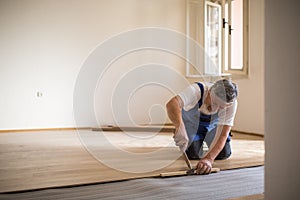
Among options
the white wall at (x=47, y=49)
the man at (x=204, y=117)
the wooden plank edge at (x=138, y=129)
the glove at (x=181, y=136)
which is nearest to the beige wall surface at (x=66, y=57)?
the white wall at (x=47, y=49)

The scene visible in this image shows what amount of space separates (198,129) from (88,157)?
982 millimetres

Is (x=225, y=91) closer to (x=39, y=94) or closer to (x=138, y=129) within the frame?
(x=138, y=129)

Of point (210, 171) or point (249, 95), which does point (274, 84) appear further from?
point (249, 95)

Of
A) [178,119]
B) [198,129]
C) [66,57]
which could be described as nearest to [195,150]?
[198,129]

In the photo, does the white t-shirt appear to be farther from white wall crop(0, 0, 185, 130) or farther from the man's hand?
white wall crop(0, 0, 185, 130)

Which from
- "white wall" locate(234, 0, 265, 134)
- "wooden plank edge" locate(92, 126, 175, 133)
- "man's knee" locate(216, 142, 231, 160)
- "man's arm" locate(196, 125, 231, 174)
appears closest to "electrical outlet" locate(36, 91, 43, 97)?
"wooden plank edge" locate(92, 126, 175, 133)

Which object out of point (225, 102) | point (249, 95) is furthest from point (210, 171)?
point (249, 95)

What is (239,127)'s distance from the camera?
5.01 m

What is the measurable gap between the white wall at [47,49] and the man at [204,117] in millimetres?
2777

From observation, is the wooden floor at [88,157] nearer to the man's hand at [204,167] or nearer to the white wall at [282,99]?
the man's hand at [204,167]

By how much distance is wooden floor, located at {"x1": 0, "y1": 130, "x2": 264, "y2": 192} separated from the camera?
7.92 ft

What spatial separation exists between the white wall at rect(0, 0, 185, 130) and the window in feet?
3.61

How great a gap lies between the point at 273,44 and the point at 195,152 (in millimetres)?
2068

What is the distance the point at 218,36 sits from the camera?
5430 mm
